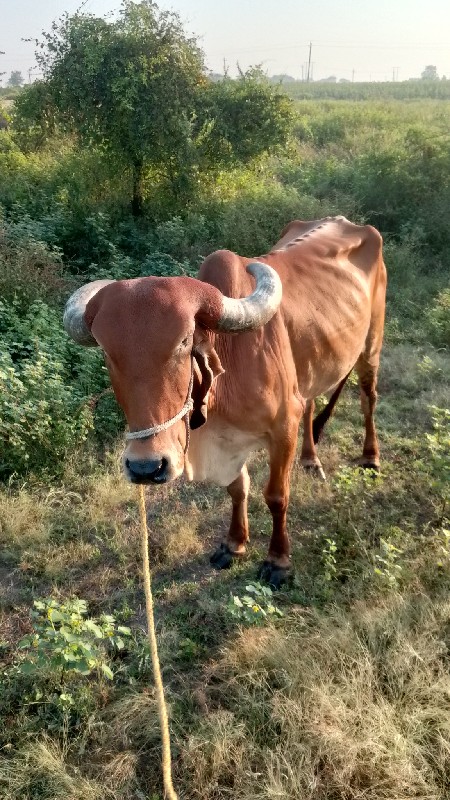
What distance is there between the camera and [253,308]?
2.61 metres

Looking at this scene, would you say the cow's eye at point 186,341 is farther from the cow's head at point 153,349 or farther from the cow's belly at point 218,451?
the cow's belly at point 218,451

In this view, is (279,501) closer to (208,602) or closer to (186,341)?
(208,602)

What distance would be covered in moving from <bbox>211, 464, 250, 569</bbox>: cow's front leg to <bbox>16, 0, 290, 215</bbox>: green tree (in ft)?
20.6

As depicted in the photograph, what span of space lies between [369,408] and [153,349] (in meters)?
3.16

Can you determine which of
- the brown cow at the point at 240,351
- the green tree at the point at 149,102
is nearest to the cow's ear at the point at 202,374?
the brown cow at the point at 240,351

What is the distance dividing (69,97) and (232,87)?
2.41 metres

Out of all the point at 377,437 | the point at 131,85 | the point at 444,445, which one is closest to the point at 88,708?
the point at 444,445

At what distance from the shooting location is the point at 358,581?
3.41 meters

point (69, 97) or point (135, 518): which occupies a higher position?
point (69, 97)

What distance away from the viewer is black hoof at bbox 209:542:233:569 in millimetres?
3822

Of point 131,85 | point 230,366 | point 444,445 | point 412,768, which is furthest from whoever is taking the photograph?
point 131,85

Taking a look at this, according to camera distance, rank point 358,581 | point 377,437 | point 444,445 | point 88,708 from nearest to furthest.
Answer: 1. point 88,708
2. point 358,581
3. point 444,445
4. point 377,437

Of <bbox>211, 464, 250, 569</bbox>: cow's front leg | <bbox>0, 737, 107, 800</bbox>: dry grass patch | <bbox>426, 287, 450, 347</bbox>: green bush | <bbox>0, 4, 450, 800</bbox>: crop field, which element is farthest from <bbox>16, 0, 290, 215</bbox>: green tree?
<bbox>0, 737, 107, 800</bbox>: dry grass patch

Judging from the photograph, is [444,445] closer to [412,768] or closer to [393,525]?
[393,525]
